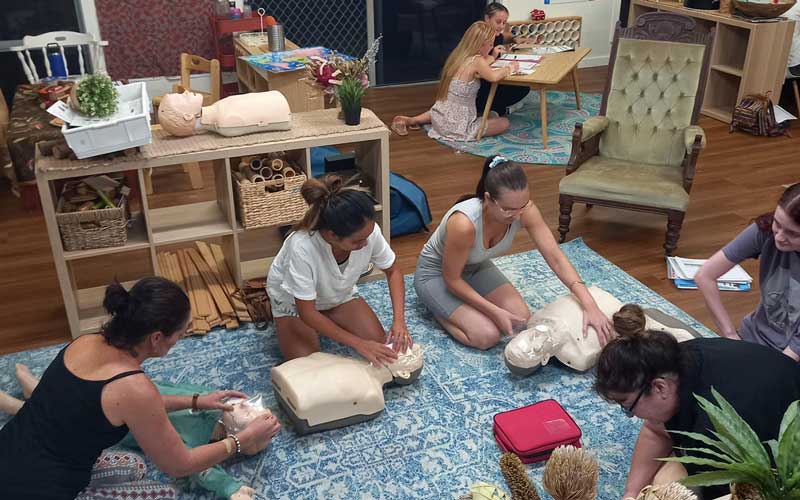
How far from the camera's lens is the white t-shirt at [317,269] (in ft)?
9.06

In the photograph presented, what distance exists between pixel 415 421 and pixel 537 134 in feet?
11.9

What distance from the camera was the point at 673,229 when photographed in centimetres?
389

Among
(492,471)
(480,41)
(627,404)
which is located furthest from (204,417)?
(480,41)

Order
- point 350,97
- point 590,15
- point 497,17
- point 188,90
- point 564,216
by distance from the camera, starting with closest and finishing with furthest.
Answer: point 350,97, point 564,216, point 188,90, point 497,17, point 590,15

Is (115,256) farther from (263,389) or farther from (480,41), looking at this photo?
(480,41)

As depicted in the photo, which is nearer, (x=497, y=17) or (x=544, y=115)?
(x=544, y=115)

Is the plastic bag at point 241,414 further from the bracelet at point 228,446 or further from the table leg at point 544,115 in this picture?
the table leg at point 544,115

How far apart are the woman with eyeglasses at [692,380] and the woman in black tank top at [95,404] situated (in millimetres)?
1163

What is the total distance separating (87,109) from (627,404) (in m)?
2.28

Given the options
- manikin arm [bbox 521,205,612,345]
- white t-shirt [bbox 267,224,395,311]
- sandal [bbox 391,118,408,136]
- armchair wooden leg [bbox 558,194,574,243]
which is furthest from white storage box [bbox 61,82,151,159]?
sandal [bbox 391,118,408,136]

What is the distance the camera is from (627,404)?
6.38ft

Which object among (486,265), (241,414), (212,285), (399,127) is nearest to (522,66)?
(399,127)

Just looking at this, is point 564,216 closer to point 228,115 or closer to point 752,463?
point 228,115

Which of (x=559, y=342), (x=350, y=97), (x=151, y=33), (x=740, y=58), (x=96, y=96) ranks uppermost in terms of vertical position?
(x=96, y=96)
